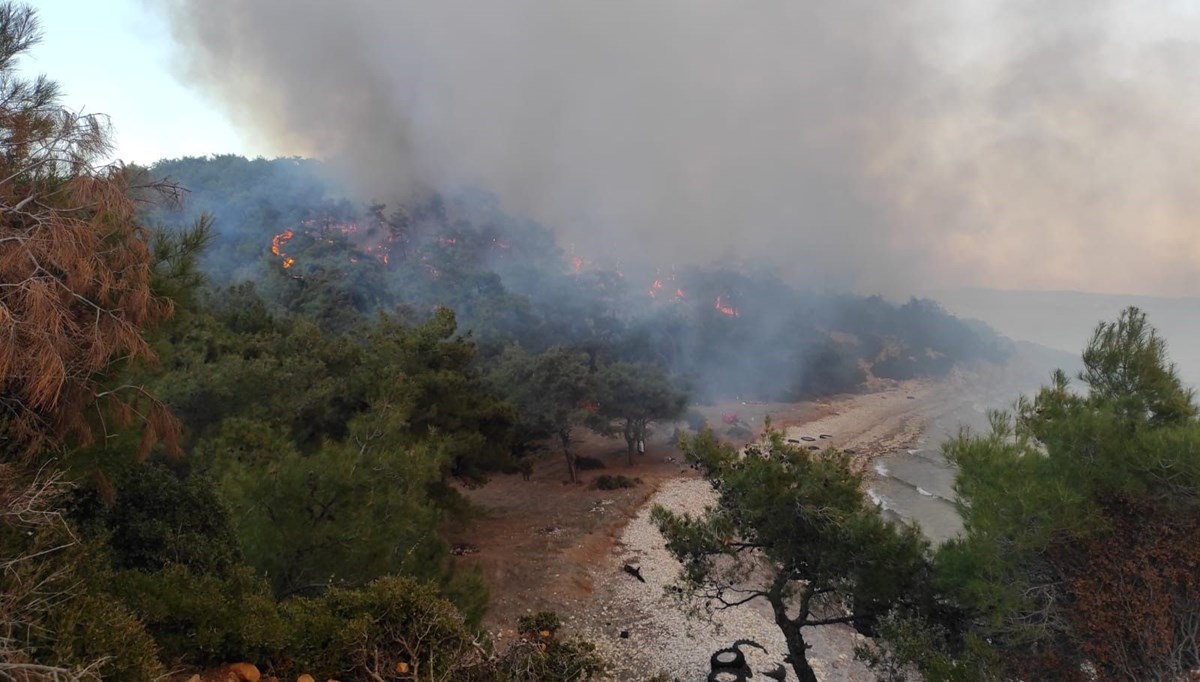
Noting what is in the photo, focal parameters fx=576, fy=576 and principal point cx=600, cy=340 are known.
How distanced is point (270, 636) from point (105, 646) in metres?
1.58

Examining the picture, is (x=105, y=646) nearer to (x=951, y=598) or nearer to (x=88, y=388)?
(x=88, y=388)

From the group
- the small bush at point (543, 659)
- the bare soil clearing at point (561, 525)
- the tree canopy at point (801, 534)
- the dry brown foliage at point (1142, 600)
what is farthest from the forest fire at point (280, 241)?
the dry brown foliage at point (1142, 600)

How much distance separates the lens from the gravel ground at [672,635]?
12961mm

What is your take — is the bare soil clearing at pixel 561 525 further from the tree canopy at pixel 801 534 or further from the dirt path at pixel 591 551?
the tree canopy at pixel 801 534

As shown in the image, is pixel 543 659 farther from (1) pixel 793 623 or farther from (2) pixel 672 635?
(2) pixel 672 635

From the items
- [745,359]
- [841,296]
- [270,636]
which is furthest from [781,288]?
[270,636]

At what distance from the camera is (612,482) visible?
2794cm

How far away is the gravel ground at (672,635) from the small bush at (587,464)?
12.5 metres

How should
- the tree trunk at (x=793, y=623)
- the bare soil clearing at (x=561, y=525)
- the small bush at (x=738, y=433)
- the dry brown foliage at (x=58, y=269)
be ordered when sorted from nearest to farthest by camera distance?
the dry brown foliage at (x=58, y=269) → the tree trunk at (x=793, y=623) → the bare soil clearing at (x=561, y=525) → the small bush at (x=738, y=433)

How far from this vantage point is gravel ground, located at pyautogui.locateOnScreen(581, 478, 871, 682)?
13.0 metres

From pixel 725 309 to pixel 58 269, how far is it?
275 ft

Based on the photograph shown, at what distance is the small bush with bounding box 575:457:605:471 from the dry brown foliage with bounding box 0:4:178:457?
26706mm

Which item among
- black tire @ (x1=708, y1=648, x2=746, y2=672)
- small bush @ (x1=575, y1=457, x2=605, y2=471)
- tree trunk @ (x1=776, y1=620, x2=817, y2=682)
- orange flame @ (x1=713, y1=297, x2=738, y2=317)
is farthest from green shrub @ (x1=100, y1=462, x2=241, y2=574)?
orange flame @ (x1=713, y1=297, x2=738, y2=317)

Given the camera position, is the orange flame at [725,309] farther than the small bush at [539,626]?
Yes
